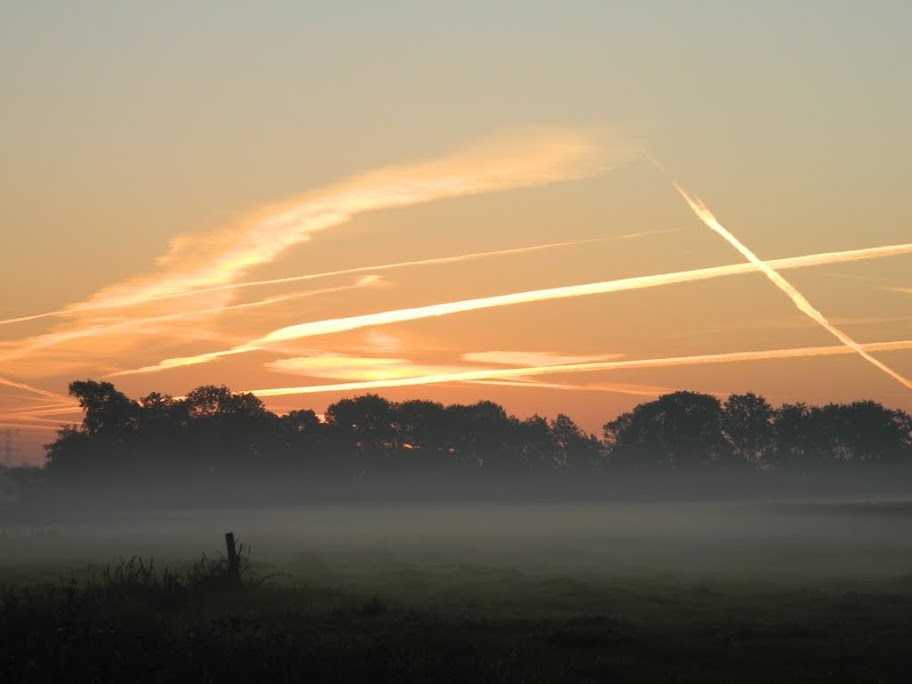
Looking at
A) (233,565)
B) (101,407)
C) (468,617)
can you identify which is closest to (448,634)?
(468,617)

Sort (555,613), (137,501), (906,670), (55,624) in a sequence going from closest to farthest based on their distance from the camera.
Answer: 1. (906,670)
2. (55,624)
3. (555,613)
4. (137,501)

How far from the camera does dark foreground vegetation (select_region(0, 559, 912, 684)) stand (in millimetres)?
20906

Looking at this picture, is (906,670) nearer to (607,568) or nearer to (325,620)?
(325,620)

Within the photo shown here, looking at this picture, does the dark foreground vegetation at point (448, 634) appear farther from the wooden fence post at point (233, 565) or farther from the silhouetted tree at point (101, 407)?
the silhouetted tree at point (101, 407)

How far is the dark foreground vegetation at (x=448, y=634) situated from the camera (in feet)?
68.6

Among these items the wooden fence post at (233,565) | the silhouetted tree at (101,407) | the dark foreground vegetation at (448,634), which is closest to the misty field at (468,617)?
the dark foreground vegetation at (448,634)

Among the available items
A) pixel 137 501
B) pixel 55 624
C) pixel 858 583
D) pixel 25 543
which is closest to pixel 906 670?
pixel 55 624

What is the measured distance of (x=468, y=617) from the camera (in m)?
32.7

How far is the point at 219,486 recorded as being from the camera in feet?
602

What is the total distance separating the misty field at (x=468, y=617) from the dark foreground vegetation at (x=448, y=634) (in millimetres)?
79

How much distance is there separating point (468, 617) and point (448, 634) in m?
4.42

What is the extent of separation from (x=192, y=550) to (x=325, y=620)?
188 ft

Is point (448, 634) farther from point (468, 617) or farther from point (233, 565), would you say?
point (233, 565)

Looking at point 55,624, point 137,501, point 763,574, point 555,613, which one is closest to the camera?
point 55,624
